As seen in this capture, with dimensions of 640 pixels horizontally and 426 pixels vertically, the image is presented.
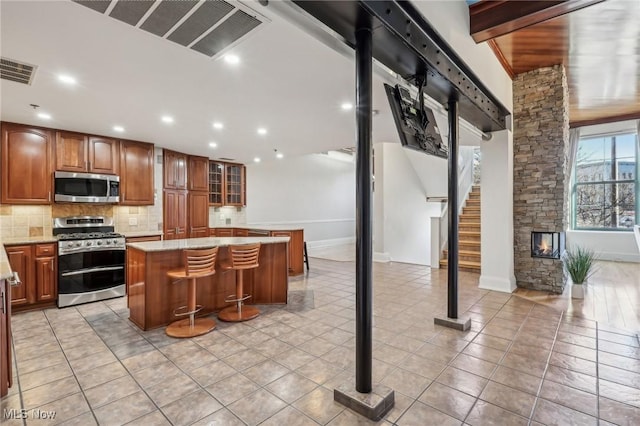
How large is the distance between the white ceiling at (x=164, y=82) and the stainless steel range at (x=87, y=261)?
1.57 m

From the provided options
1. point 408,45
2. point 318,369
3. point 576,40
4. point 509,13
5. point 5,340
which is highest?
point 576,40

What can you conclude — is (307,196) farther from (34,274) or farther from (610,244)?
(610,244)

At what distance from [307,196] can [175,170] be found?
4706 mm

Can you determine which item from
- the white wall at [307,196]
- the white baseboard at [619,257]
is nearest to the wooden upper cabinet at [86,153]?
the white wall at [307,196]

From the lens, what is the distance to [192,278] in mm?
3271

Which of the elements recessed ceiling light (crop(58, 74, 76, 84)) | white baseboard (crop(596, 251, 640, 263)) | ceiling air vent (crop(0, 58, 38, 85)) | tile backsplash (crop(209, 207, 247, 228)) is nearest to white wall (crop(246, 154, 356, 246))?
tile backsplash (crop(209, 207, 247, 228))

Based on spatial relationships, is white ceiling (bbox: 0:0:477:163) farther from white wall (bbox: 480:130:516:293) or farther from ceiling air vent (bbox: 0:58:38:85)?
white wall (bbox: 480:130:516:293)

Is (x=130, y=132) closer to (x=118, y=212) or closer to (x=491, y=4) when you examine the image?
(x=118, y=212)

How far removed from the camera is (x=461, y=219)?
739 centimetres

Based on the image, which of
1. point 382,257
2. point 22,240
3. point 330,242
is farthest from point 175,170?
point 330,242

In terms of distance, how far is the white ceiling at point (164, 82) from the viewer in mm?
2197

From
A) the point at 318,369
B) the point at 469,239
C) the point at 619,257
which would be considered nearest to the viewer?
the point at 318,369

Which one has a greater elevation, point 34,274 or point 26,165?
point 26,165

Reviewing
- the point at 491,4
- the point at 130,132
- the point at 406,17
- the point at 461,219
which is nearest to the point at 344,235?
the point at 461,219
